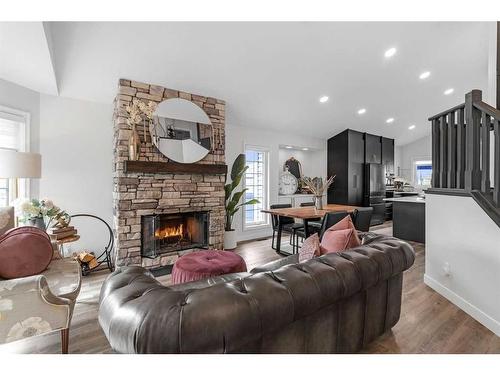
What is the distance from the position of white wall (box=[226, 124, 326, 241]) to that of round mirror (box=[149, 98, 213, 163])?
111 cm

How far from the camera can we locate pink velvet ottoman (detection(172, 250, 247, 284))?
2.14m

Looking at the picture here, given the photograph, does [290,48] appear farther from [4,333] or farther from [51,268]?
[4,333]

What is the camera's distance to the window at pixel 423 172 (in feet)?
28.3

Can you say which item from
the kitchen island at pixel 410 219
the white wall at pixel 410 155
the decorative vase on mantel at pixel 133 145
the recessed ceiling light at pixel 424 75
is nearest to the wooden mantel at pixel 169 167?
the decorative vase on mantel at pixel 133 145

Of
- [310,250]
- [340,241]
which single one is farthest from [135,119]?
[340,241]

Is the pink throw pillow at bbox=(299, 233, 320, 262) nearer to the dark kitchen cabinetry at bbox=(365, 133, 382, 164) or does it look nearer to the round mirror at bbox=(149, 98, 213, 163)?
the round mirror at bbox=(149, 98, 213, 163)

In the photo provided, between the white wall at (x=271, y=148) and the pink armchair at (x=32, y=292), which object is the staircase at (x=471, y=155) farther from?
the pink armchair at (x=32, y=292)

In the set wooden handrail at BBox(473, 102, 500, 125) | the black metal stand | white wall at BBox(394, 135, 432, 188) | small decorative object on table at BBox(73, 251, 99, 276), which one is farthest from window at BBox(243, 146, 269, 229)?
white wall at BBox(394, 135, 432, 188)

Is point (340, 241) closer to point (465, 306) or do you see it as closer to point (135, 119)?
point (465, 306)

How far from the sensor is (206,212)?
13.2 ft

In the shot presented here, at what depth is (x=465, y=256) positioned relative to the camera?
7.84 feet

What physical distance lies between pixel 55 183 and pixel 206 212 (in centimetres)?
211

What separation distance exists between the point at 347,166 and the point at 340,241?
501 cm
